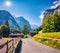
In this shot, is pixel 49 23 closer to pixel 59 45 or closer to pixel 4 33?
pixel 4 33

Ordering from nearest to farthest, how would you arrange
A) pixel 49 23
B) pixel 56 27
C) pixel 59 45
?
pixel 59 45
pixel 56 27
pixel 49 23

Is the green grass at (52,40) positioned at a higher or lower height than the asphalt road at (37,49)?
higher

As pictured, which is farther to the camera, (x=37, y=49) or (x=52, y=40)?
(x=52, y=40)

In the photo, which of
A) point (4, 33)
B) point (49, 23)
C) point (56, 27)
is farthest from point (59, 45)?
point (4, 33)

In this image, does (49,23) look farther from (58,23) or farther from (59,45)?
(59,45)

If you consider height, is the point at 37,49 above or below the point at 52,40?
below

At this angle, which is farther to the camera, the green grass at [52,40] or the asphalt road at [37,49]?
the green grass at [52,40]

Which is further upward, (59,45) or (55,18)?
(55,18)

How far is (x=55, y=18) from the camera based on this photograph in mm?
104500

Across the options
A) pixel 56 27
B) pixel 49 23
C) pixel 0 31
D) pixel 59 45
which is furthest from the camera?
pixel 0 31

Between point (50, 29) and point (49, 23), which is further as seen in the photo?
point (49, 23)

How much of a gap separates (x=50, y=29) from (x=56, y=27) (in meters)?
6.55

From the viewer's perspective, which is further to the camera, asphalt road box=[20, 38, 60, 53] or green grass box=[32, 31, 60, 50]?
green grass box=[32, 31, 60, 50]

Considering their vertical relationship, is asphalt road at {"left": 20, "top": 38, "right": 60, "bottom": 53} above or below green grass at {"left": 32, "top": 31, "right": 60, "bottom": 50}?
below
